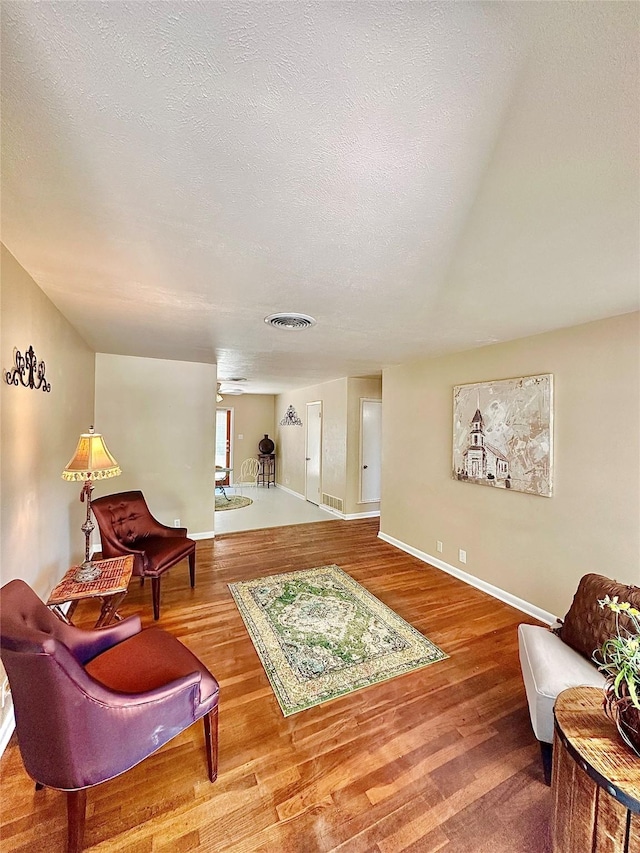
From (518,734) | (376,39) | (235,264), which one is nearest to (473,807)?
(518,734)

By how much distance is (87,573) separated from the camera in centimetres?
229

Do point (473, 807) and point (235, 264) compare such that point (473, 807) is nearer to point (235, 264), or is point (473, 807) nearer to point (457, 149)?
point (457, 149)

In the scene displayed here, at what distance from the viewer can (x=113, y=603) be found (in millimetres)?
2428

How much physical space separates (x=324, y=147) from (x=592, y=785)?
2.11 m

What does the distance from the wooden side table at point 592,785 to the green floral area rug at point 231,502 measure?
5.92 metres

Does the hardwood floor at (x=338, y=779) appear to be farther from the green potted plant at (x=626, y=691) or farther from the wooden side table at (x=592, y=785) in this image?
the green potted plant at (x=626, y=691)

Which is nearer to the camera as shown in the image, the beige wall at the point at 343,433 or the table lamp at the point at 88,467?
the table lamp at the point at 88,467

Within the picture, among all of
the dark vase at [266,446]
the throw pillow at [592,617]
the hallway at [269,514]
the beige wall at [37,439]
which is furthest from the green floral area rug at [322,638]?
the dark vase at [266,446]

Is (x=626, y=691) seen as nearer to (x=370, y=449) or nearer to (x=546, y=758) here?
(x=546, y=758)

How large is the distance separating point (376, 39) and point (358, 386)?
5333mm

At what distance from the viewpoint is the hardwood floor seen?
132cm

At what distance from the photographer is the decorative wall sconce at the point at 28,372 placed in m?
1.78

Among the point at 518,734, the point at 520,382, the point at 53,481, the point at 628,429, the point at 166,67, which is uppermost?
the point at 166,67

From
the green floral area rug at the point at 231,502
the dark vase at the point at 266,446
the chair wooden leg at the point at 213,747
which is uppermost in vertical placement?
the dark vase at the point at 266,446
